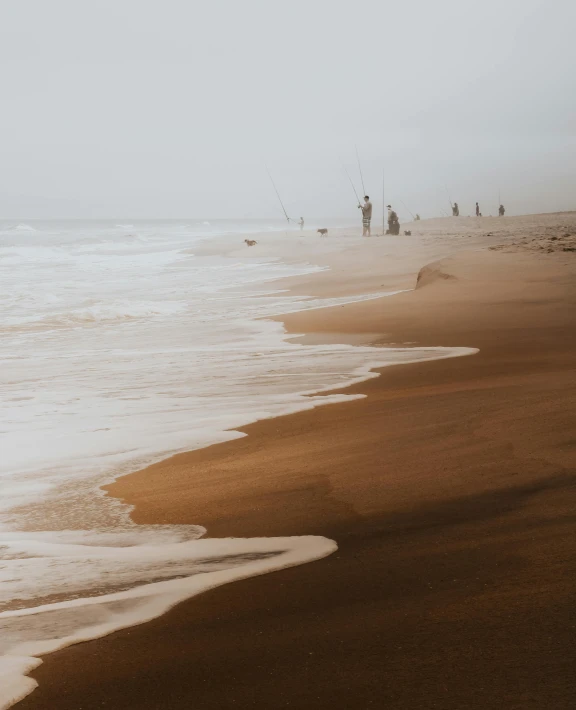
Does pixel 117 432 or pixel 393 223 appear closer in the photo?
pixel 117 432

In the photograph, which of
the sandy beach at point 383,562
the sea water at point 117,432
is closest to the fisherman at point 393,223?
the sea water at point 117,432

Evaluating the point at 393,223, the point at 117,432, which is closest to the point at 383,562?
the point at 117,432

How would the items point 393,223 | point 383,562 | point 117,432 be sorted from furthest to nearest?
point 393,223 < point 117,432 < point 383,562

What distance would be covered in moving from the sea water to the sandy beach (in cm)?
12

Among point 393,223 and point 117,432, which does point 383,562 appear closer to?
point 117,432

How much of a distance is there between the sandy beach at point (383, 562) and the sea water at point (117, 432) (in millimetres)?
118

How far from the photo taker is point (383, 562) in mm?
2246

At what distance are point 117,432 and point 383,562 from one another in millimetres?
2245

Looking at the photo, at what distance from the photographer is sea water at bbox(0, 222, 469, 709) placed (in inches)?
86.9

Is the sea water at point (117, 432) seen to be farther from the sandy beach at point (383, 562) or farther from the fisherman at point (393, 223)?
the fisherman at point (393, 223)

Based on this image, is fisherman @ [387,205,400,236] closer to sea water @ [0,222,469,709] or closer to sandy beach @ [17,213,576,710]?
sea water @ [0,222,469,709]

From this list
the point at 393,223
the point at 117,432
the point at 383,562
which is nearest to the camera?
the point at 383,562

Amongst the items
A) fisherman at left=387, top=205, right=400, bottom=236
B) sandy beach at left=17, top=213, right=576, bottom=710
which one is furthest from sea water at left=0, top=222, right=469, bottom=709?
fisherman at left=387, top=205, right=400, bottom=236

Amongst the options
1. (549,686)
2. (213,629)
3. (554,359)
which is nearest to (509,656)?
(549,686)
